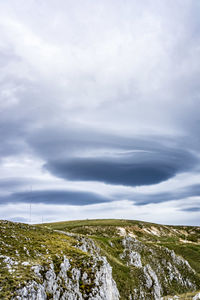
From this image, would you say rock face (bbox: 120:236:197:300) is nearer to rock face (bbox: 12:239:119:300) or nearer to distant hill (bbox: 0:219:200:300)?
distant hill (bbox: 0:219:200:300)

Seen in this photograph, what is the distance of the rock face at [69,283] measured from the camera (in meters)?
19.8

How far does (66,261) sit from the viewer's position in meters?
26.6

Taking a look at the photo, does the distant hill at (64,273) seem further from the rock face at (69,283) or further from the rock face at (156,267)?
the rock face at (156,267)

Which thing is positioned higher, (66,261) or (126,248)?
(66,261)

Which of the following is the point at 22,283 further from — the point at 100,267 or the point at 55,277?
the point at 100,267

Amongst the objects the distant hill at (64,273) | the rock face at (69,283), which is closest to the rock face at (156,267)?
the distant hill at (64,273)

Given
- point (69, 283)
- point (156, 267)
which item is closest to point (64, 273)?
point (69, 283)

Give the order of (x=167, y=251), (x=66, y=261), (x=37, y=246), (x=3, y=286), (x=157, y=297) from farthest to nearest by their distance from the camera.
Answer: (x=167, y=251)
(x=157, y=297)
(x=37, y=246)
(x=66, y=261)
(x=3, y=286)

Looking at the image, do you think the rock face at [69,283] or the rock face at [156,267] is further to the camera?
the rock face at [156,267]

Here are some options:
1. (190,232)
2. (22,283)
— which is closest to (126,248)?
(22,283)

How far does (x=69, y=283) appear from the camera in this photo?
24.6 m

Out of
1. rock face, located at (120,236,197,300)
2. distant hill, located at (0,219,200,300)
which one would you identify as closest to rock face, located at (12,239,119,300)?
distant hill, located at (0,219,200,300)

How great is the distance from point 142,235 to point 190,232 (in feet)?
202

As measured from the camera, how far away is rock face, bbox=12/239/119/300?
19.8 meters
